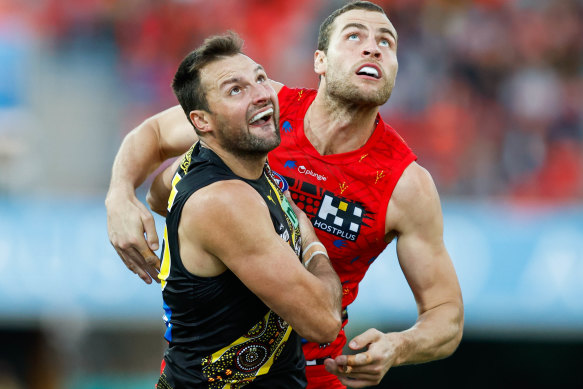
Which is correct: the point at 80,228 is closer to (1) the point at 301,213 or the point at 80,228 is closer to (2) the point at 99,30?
(2) the point at 99,30

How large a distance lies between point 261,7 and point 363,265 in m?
7.02

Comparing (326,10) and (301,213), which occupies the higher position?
(326,10)

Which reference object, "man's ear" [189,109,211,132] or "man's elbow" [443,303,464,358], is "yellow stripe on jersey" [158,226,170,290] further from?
"man's elbow" [443,303,464,358]

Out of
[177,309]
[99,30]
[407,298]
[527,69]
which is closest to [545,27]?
[527,69]

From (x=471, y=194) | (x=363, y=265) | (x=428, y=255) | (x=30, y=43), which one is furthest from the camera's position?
(x=30, y=43)

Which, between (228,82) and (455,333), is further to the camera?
(455,333)

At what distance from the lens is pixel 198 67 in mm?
4016

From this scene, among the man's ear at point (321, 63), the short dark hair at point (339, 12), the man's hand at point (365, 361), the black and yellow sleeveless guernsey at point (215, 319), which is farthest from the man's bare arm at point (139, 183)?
the man's hand at point (365, 361)

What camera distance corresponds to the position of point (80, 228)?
9258mm

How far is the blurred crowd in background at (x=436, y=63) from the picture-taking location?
10.1 m

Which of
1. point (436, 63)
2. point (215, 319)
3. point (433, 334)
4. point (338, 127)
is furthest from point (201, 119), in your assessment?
point (436, 63)

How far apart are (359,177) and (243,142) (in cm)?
102

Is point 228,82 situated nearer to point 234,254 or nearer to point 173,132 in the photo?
point 234,254

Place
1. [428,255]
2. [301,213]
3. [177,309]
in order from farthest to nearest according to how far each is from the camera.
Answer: [428,255]
[301,213]
[177,309]
